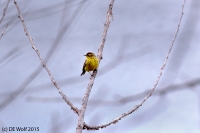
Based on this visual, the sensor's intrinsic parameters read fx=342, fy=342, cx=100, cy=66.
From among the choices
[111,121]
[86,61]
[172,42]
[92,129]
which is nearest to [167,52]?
[172,42]

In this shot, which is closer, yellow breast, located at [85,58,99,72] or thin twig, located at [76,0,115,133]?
thin twig, located at [76,0,115,133]

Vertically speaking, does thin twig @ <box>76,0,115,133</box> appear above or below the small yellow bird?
below

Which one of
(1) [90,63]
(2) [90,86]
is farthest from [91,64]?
(2) [90,86]

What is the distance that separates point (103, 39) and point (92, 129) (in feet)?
2.83

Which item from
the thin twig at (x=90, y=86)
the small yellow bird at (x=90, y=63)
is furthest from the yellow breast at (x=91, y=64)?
the thin twig at (x=90, y=86)

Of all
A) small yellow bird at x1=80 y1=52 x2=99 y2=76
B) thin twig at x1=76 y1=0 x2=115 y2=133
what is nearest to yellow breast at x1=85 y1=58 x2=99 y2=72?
small yellow bird at x1=80 y1=52 x2=99 y2=76

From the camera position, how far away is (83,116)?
2715 millimetres

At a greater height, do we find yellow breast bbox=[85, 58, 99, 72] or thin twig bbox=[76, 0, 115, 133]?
yellow breast bbox=[85, 58, 99, 72]

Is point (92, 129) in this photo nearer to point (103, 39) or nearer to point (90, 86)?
point (90, 86)

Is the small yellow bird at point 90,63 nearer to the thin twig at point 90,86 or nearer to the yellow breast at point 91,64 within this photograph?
the yellow breast at point 91,64

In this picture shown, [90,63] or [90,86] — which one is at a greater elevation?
[90,63]

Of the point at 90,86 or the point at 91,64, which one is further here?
A: the point at 91,64

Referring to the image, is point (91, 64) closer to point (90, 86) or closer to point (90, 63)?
point (90, 63)

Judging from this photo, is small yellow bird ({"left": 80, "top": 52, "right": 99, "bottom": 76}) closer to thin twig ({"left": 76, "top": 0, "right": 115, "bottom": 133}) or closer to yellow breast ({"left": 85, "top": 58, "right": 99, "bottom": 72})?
yellow breast ({"left": 85, "top": 58, "right": 99, "bottom": 72})
